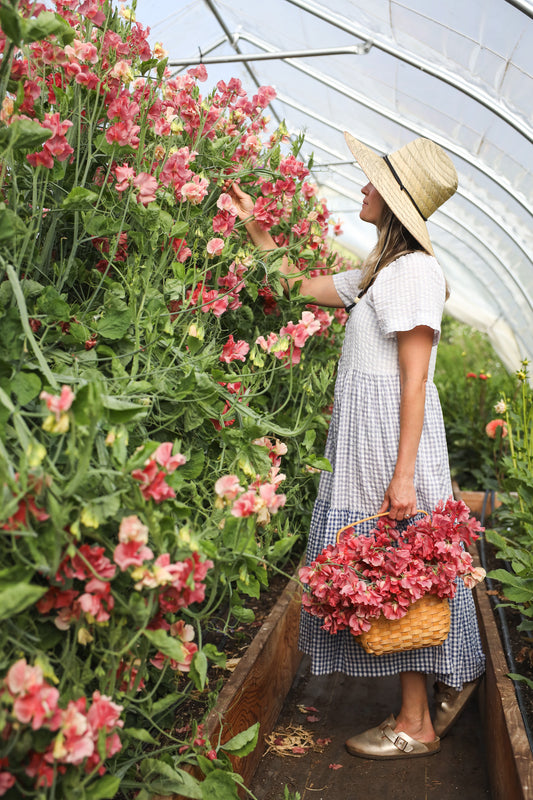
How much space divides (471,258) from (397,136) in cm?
202

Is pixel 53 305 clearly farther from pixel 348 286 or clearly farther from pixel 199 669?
pixel 348 286

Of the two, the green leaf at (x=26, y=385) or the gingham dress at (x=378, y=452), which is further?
the gingham dress at (x=378, y=452)

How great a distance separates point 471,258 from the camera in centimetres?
681

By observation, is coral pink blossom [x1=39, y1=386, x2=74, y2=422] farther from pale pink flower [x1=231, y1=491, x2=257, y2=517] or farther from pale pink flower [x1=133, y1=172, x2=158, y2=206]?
pale pink flower [x1=133, y1=172, x2=158, y2=206]

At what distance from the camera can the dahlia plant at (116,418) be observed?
884 mm

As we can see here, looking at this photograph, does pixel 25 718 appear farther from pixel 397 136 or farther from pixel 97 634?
pixel 397 136

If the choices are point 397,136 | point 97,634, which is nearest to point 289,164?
point 97,634

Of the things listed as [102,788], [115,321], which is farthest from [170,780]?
[115,321]

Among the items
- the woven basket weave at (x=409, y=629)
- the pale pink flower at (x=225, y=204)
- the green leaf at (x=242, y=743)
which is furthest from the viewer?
the woven basket weave at (x=409, y=629)

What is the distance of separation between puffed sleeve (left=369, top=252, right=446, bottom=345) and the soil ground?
43.7 inches

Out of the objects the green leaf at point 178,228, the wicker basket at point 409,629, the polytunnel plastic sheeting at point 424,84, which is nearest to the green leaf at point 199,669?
the wicker basket at point 409,629

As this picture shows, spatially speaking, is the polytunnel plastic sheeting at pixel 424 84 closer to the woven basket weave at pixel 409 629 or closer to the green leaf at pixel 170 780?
the woven basket weave at pixel 409 629

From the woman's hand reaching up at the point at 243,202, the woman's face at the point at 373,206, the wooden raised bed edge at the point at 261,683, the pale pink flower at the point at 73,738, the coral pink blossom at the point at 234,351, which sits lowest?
the wooden raised bed edge at the point at 261,683

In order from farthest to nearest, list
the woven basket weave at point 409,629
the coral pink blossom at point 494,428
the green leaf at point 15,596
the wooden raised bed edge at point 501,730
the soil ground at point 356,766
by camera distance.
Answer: the coral pink blossom at point 494,428 → the soil ground at point 356,766 → the woven basket weave at point 409,629 → the wooden raised bed edge at point 501,730 → the green leaf at point 15,596
